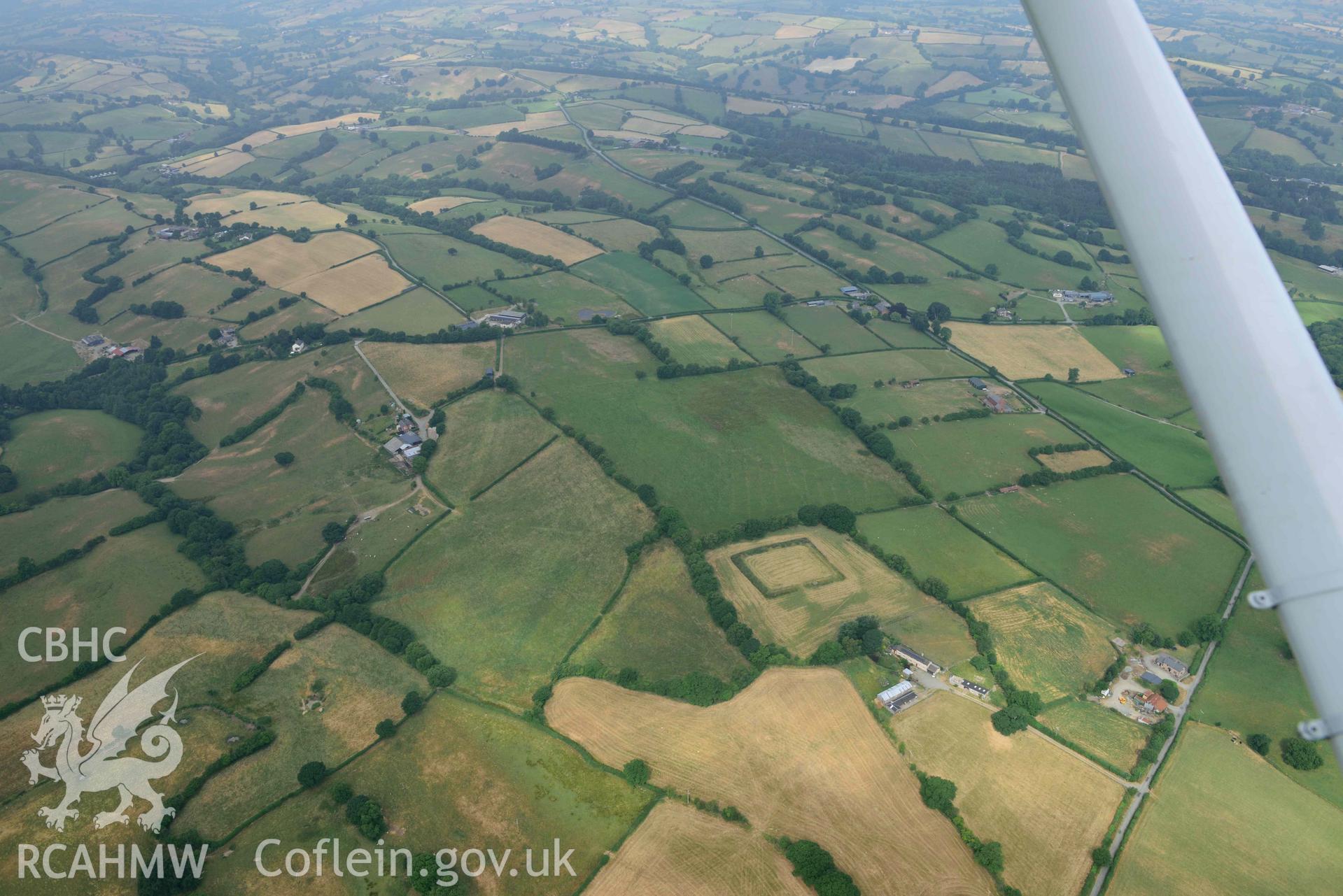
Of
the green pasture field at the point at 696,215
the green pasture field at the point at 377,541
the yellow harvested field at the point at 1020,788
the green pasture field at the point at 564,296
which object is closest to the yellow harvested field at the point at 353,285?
the green pasture field at the point at 564,296

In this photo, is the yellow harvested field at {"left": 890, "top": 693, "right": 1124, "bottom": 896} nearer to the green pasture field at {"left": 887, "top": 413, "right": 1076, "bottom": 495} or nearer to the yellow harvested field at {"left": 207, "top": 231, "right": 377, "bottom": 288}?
the green pasture field at {"left": 887, "top": 413, "right": 1076, "bottom": 495}

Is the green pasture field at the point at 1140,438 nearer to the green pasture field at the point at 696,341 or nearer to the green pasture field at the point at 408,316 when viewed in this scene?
the green pasture field at the point at 696,341

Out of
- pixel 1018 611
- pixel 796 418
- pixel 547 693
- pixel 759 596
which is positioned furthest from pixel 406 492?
pixel 1018 611

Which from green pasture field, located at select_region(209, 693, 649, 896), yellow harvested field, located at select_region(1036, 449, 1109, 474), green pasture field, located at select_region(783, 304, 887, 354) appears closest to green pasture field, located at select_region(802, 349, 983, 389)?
green pasture field, located at select_region(783, 304, 887, 354)

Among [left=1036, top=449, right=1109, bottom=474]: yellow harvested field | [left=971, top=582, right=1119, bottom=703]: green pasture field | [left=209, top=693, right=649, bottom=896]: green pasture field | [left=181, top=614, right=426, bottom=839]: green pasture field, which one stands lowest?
[left=181, top=614, right=426, bottom=839]: green pasture field

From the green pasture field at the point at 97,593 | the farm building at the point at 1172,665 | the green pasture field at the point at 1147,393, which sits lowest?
the green pasture field at the point at 97,593

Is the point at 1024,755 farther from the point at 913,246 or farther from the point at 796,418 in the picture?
the point at 913,246
